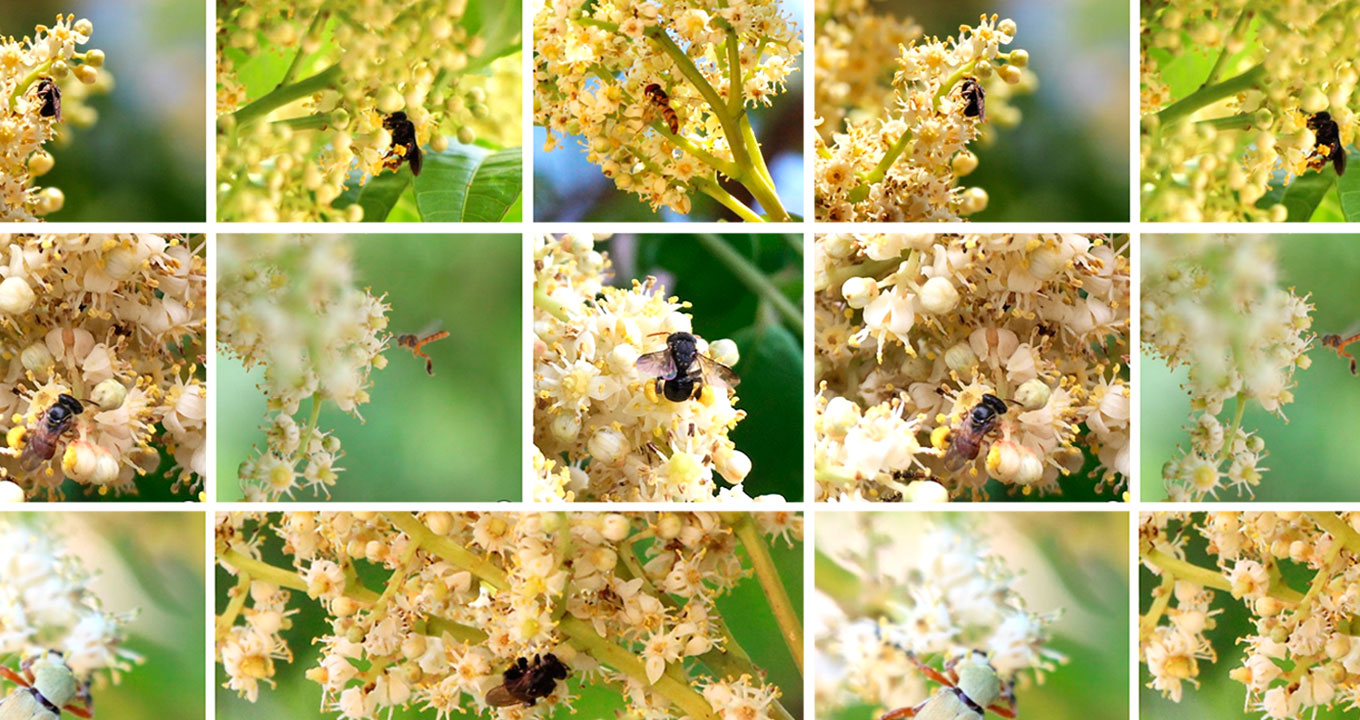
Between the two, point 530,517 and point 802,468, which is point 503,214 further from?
point 802,468

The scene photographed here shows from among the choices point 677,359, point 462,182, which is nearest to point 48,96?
point 462,182

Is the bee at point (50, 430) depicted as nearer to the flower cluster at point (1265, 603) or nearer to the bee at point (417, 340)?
the bee at point (417, 340)

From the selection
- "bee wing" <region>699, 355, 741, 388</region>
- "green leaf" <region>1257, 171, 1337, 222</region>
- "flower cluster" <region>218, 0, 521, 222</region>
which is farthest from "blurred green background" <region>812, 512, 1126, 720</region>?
"flower cluster" <region>218, 0, 521, 222</region>

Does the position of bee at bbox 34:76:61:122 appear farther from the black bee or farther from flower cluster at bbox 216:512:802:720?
the black bee

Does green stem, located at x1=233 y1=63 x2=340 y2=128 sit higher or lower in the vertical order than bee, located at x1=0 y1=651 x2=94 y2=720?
higher

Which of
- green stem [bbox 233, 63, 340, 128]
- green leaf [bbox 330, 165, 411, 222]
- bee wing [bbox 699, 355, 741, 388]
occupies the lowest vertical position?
bee wing [bbox 699, 355, 741, 388]

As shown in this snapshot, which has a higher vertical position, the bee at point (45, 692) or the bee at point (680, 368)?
the bee at point (680, 368)

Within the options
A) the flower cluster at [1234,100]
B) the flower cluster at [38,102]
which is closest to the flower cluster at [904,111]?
the flower cluster at [1234,100]
